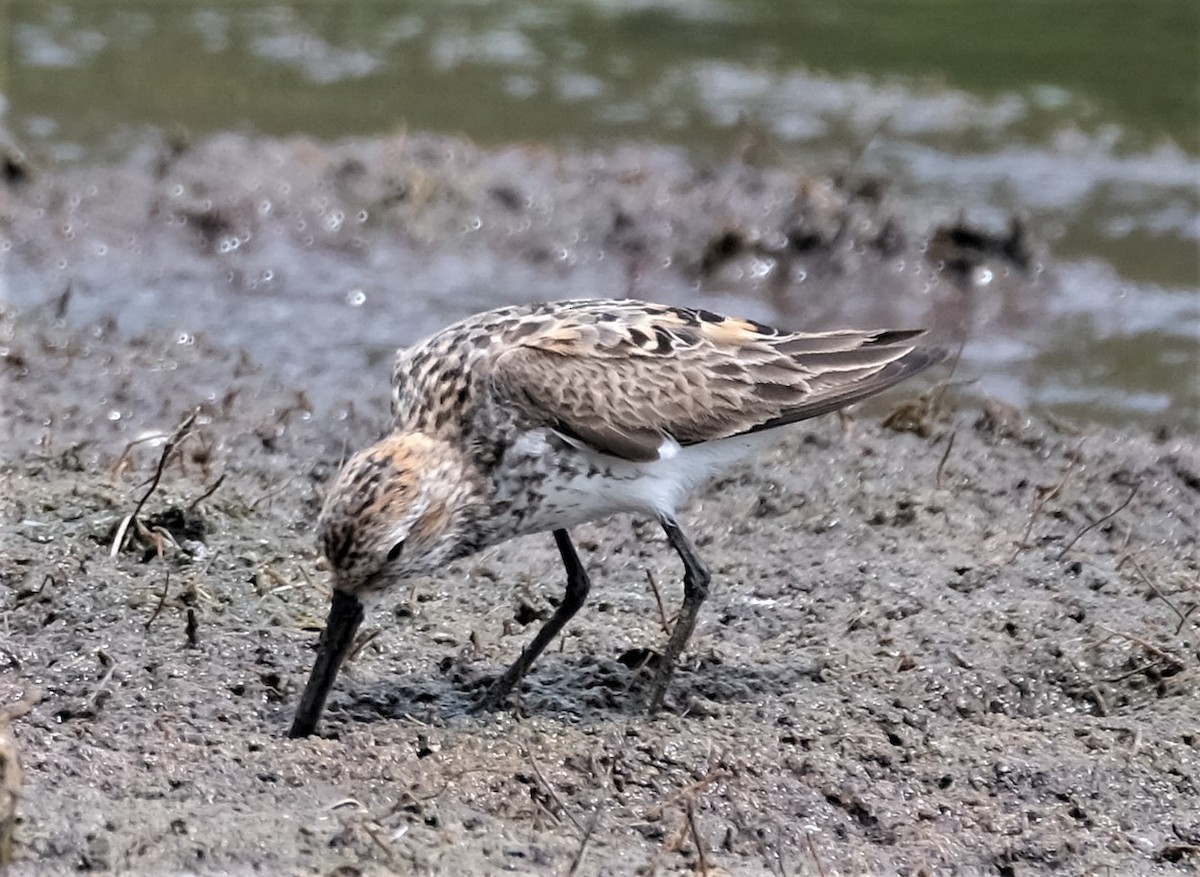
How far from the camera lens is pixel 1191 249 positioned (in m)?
11.6

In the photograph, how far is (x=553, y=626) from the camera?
5.78 meters

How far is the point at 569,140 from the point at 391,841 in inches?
381

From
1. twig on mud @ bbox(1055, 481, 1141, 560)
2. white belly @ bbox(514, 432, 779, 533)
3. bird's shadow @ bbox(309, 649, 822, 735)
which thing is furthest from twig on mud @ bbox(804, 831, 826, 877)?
twig on mud @ bbox(1055, 481, 1141, 560)

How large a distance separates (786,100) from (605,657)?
958cm

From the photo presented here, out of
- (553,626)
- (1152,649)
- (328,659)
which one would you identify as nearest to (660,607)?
(553,626)

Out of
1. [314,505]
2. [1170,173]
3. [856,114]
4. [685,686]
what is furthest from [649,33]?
[685,686]

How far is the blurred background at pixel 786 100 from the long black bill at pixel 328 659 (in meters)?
5.04

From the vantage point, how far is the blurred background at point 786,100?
10.9 metres

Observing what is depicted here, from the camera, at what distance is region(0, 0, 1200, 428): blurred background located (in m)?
10.9

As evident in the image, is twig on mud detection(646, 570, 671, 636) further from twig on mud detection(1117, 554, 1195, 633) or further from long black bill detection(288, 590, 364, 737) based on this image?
twig on mud detection(1117, 554, 1195, 633)

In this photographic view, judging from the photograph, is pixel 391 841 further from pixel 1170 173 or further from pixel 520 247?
pixel 1170 173

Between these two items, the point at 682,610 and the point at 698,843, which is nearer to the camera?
the point at 698,843

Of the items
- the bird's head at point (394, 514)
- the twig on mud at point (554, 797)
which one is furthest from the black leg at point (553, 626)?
the twig on mud at point (554, 797)

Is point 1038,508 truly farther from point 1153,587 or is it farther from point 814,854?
point 814,854
